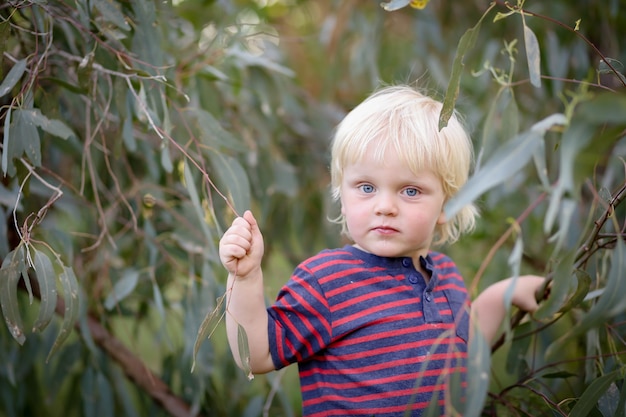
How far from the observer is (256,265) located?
1.12 metres

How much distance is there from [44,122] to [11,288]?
0.30 metres

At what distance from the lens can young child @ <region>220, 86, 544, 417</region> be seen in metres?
1.17

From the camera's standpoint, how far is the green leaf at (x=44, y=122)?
125cm

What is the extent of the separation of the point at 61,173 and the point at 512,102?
153cm

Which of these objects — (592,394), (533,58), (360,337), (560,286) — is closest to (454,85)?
(533,58)

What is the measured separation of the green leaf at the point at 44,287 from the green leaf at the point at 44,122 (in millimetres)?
229

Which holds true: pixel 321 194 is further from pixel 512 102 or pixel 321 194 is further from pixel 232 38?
pixel 512 102

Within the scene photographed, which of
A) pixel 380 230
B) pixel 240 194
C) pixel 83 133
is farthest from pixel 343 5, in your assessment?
pixel 380 230

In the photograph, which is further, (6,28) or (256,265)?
(6,28)

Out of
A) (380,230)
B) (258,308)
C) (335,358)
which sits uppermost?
(380,230)

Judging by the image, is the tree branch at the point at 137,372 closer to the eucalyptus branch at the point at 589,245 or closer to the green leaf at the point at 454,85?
the eucalyptus branch at the point at 589,245

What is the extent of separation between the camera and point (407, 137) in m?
1.20

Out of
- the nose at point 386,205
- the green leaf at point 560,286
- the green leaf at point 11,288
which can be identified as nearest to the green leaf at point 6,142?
the green leaf at point 11,288

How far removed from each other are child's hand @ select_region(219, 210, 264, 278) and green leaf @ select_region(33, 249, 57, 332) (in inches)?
12.3
